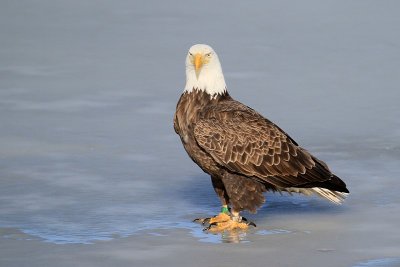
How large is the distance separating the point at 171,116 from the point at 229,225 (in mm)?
3522

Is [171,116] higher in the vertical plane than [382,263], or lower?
higher

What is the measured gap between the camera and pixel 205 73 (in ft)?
30.0

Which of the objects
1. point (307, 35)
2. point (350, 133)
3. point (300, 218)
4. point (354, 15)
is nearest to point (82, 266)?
point (300, 218)

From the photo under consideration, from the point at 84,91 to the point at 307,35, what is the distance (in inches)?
145

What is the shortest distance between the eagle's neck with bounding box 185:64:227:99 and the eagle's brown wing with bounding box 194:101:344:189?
16 centimetres

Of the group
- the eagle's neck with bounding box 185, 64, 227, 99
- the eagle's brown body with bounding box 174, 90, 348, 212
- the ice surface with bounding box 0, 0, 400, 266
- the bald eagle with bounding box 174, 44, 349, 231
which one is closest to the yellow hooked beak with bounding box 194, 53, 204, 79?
the bald eagle with bounding box 174, 44, 349, 231

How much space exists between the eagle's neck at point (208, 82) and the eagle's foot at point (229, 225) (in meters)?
0.93

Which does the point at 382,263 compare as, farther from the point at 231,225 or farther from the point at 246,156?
the point at 246,156

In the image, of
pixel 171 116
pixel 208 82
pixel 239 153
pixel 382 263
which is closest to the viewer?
pixel 382 263

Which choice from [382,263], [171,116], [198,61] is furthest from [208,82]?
[171,116]

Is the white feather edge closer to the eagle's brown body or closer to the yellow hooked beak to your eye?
the eagle's brown body

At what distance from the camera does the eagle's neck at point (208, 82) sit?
9.10m

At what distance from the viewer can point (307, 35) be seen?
1574 cm

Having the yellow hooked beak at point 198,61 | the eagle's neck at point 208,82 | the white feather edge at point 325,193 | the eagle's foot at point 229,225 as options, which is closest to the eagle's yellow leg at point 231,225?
the eagle's foot at point 229,225
